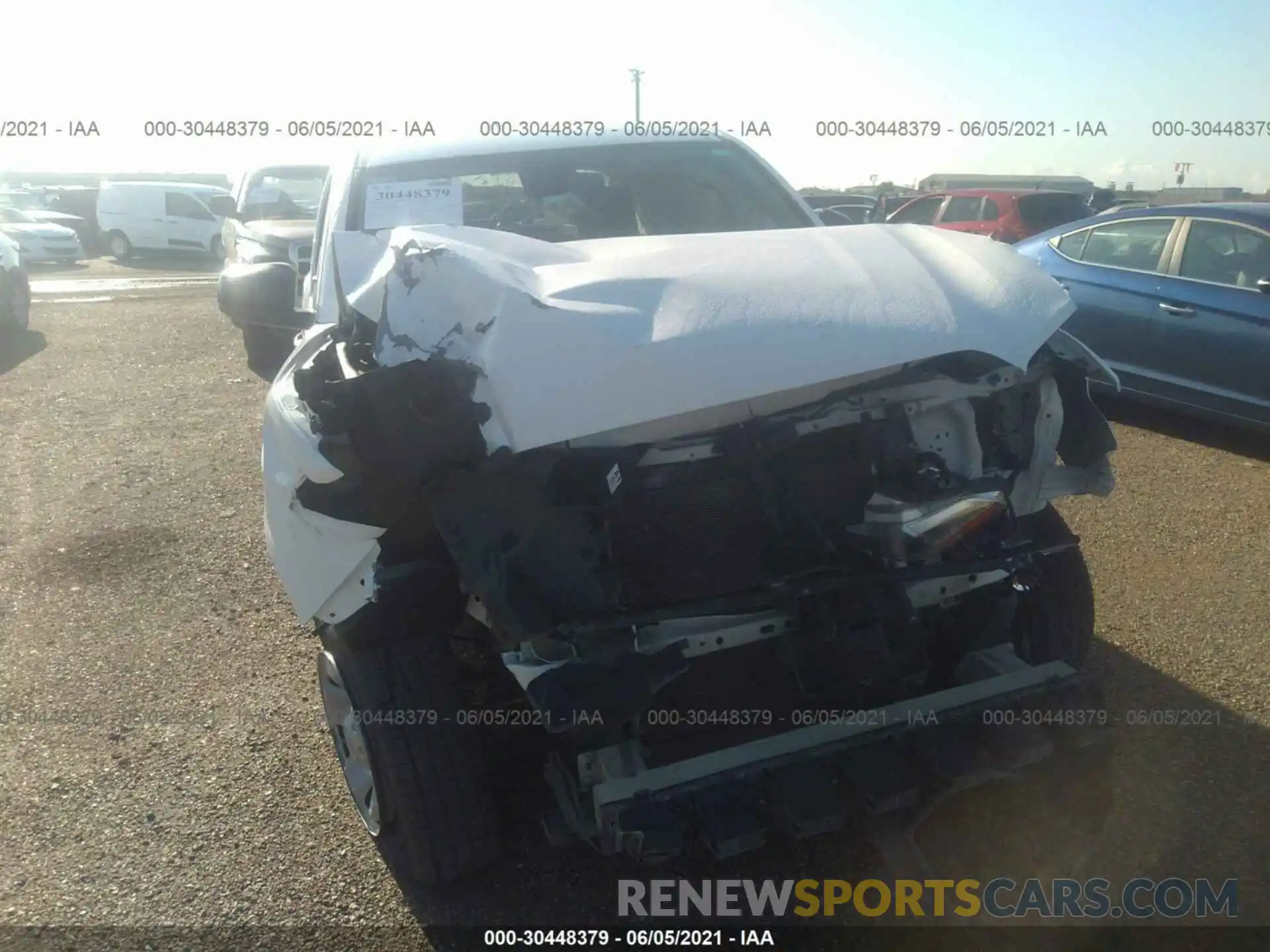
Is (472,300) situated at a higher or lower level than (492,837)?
higher

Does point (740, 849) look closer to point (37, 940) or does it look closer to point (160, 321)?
point (37, 940)

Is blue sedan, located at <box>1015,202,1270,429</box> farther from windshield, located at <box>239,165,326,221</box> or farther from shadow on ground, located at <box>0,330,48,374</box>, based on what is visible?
shadow on ground, located at <box>0,330,48,374</box>

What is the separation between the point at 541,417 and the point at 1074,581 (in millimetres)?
1827

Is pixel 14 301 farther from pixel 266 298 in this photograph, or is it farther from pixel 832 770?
pixel 832 770

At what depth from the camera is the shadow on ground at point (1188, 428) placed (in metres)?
6.06

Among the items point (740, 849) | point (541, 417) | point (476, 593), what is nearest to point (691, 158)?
point (541, 417)

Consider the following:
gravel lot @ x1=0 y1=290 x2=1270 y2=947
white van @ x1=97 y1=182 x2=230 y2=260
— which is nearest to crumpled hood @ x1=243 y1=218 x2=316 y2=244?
gravel lot @ x1=0 y1=290 x2=1270 y2=947

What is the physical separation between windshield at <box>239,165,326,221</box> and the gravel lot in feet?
18.5

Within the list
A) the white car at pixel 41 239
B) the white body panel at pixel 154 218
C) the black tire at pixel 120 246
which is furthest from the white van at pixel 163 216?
the white car at pixel 41 239

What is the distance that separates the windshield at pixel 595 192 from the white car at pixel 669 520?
1013mm

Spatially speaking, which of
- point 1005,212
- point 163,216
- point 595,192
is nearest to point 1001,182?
point 1005,212

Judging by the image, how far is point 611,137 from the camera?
4246 millimetres

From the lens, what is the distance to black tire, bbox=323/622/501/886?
8.06ft

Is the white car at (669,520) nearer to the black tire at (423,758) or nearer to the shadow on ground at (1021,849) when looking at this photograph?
the black tire at (423,758)
